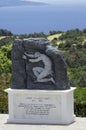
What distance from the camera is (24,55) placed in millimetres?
16375

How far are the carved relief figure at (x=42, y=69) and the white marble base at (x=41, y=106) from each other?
1.38 feet

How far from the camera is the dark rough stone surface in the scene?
1589 cm

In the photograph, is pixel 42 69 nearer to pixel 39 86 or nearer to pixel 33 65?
pixel 33 65

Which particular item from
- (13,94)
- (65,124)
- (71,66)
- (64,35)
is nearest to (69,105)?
(65,124)

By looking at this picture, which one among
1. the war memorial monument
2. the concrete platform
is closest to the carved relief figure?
the war memorial monument

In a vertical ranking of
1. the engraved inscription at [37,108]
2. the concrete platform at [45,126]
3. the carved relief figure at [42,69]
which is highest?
the carved relief figure at [42,69]

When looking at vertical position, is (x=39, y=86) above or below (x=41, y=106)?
above

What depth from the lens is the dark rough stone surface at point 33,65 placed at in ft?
52.1

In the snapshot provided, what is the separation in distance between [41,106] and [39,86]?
0.59 meters

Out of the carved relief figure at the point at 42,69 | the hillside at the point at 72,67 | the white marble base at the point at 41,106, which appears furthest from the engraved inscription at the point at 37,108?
the hillside at the point at 72,67

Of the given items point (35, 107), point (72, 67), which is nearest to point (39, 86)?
point (35, 107)

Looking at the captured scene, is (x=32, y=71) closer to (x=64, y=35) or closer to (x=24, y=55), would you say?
(x=24, y=55)

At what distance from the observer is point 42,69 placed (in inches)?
634

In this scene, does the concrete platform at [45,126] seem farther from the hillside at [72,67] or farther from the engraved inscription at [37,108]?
the hillside at [72,67]
